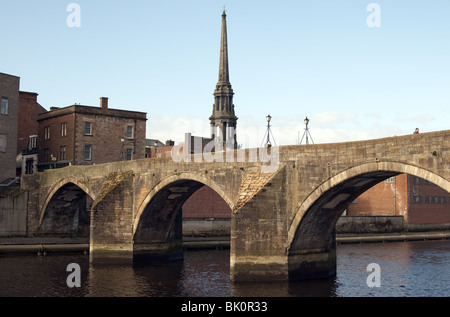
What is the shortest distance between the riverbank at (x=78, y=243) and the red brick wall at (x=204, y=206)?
13.7 ft

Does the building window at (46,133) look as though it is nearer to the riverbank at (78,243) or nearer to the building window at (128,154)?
the building window at (128,154)

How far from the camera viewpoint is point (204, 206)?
197 ft

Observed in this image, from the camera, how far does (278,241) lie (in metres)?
30.0

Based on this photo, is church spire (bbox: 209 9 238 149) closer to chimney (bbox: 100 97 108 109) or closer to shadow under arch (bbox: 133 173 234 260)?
chimney (bbox: 100 97 108 109)

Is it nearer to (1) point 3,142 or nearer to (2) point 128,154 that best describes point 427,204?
(2) point 128,154

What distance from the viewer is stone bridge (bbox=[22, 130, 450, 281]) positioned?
26641mm

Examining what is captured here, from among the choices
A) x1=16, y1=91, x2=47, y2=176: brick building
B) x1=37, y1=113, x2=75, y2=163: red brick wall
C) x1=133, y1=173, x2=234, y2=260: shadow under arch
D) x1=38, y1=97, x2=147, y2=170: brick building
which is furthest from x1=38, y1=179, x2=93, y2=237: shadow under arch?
x1=16, y1=91, x2=47, y2=176: brick building

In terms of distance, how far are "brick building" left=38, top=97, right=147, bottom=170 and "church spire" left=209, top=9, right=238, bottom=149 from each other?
896 inches

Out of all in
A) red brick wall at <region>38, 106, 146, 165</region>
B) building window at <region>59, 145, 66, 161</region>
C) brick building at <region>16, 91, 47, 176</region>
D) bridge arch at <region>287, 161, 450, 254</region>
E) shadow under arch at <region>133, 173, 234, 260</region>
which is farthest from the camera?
brick building at <region>16, 91, 47, 176</region>

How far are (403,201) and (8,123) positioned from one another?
4943 centimetres

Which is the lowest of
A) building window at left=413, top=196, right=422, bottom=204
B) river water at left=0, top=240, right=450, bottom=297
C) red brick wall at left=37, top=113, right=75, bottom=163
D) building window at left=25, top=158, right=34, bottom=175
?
river water at left=0, top=240, right=450, bottom=297
